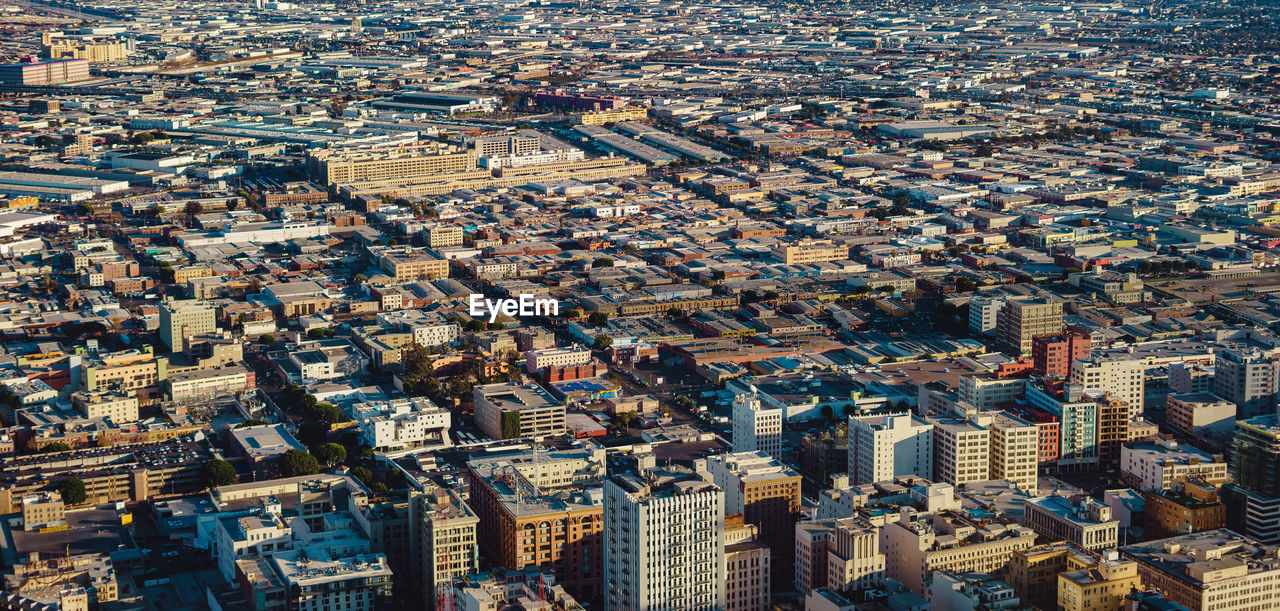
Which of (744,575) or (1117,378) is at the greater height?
(1117,378)

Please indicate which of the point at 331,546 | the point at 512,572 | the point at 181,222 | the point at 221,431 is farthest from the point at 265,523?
the point at 181,222

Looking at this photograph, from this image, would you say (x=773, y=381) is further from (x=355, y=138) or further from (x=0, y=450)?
(x=355, y=138)

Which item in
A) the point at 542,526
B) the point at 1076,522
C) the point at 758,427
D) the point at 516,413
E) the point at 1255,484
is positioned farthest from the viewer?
the point at 516,413

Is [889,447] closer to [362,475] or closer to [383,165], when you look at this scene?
[362,475]

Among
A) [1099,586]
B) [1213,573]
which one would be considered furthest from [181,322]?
[1213,573]

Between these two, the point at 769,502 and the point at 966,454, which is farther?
the point at 966,454

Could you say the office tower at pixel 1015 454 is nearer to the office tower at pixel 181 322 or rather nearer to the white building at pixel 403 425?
the white building at pixel 403 425

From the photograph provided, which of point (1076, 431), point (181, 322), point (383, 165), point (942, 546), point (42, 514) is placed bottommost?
point (42, 514)
